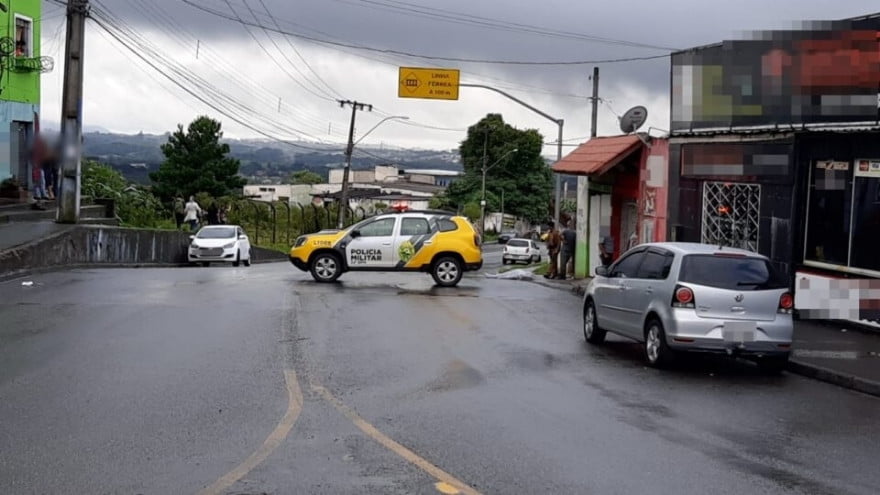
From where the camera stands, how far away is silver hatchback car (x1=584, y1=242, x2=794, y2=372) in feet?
39.3

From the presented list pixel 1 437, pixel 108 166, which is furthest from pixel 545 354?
pixel 108 166

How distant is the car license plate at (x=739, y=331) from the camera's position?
39.3 feet

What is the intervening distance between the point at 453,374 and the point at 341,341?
284 cm

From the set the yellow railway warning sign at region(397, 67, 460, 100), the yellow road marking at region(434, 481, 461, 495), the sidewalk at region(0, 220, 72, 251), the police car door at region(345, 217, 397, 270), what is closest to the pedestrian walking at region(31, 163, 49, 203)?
the sidewalk at region(0, 220, 72, 251)

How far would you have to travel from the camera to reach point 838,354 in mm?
13562

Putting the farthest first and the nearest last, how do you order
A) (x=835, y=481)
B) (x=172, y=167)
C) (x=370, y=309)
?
(x=172, y=167) < (x=370, y=309) < (x=835, y=481)

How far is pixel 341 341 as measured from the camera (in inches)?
539

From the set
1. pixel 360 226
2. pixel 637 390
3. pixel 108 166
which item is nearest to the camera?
pixel 637 390

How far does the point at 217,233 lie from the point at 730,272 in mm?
25833

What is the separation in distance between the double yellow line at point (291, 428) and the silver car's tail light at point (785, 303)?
583 centimetres

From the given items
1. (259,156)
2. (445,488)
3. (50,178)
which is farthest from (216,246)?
(259,156)

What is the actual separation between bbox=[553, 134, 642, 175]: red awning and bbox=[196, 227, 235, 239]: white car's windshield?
41.4 ft

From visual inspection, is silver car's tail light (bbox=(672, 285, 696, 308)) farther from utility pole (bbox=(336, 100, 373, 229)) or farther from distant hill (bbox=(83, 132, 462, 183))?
utility pole (bbox=(336, 100, 373, 229))

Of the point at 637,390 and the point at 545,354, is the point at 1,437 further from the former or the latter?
the point at 545,354
